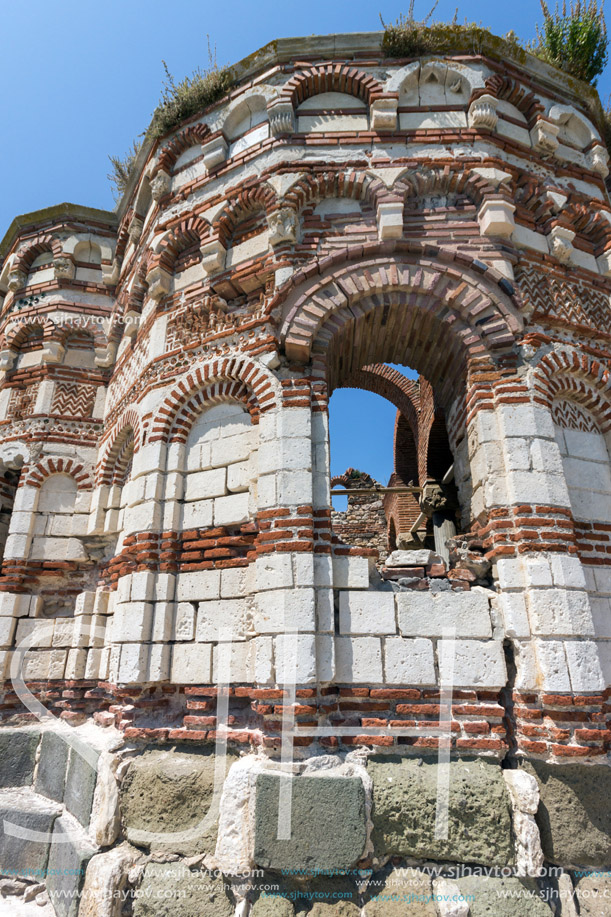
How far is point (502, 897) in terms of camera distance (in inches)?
128

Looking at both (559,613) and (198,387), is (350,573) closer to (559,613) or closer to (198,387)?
(559,613)

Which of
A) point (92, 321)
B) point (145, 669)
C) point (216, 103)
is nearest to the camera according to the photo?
point (145, 669)

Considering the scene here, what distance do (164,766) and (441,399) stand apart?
4.34 m

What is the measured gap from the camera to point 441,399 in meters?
5.61

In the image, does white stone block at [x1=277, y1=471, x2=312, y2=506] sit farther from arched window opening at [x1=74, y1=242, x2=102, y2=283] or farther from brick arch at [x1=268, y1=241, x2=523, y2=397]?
arched window opening at [x1=74, y1=242, x2=102, y2=283]

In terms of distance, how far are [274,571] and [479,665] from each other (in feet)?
5.55

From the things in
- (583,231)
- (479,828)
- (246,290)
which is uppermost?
(583,231)

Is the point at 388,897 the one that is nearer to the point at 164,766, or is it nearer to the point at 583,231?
the point at 164,766

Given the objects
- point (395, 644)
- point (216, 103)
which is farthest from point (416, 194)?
point (395, 644)

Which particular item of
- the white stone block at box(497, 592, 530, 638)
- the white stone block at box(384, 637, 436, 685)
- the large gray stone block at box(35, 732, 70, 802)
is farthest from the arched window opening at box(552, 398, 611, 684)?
the large gray stone block at box(35, 732, 70, 802)

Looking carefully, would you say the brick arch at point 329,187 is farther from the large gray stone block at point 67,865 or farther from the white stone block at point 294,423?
the large gray stone block at point 67,865

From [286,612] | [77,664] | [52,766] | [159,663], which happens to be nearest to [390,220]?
[286,612]

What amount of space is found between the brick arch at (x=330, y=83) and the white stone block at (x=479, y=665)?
567cm

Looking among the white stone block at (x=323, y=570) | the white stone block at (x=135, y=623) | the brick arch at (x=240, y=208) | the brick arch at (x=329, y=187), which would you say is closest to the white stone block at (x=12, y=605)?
the white stone block at (x=135, y=623)
